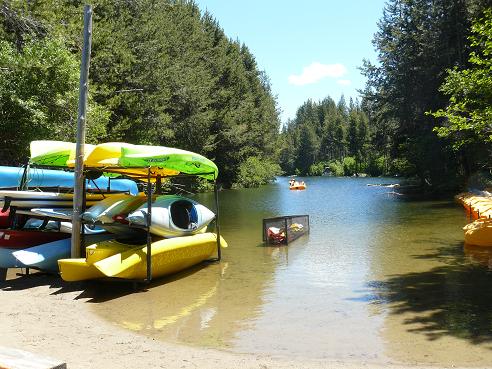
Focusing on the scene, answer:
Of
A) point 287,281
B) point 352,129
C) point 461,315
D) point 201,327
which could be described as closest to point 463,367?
point 461,315

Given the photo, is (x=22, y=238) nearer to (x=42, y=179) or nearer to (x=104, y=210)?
(x=104, y=210)

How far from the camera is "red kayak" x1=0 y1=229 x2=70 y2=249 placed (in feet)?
36.3

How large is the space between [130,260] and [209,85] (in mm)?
40384

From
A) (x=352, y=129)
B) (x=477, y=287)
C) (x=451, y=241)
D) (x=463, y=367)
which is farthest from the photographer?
(x=352, y=129)

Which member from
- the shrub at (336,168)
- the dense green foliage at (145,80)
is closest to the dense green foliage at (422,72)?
the dense green foliage at (145,80)

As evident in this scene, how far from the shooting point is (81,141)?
10914mm

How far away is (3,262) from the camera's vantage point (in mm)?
10773

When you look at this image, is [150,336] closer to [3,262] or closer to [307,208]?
[3,262]

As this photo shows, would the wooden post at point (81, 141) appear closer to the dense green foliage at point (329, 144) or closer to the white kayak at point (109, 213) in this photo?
the white kayak at point (109, 213)

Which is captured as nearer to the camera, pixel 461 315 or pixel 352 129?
pixel 461 315

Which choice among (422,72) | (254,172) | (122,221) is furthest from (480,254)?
(254,172)

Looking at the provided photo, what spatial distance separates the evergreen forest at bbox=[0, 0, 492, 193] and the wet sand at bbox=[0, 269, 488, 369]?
10614mm

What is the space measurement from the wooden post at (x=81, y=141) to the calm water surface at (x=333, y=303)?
2.07m

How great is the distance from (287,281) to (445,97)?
33.0 m
